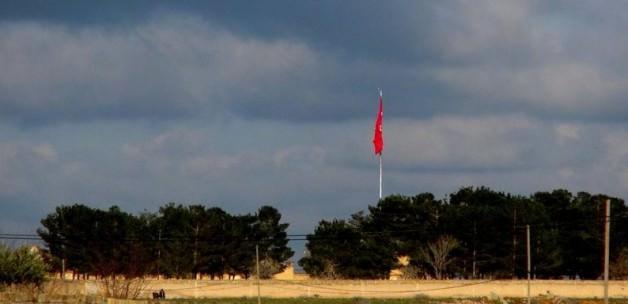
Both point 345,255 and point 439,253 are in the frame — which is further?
point 345,255

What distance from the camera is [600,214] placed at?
9694 cm

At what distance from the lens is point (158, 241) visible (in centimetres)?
9819

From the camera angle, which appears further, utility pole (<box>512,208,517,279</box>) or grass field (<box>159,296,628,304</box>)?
utility pole (<box>512,208,517,279</box>)

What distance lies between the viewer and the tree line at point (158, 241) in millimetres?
94625

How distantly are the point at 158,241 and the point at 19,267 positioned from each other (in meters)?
45.4

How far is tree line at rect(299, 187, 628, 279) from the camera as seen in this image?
94438 millimetres

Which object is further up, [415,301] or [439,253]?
[439,253]

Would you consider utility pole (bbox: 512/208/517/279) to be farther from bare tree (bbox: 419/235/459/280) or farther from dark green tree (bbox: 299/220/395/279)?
dark green tree (bbox: 299/220/395/279)

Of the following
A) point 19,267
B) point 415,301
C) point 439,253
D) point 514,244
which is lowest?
point 415,301

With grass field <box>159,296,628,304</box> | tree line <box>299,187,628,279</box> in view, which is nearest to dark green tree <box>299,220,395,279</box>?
tree line <box>299,187,628,279</box>

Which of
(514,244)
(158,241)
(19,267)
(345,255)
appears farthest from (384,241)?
(19,267)

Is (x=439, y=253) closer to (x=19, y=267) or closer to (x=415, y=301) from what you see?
(x=415, y=301)

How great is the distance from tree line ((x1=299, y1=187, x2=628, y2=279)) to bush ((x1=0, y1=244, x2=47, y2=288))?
46.0 meters

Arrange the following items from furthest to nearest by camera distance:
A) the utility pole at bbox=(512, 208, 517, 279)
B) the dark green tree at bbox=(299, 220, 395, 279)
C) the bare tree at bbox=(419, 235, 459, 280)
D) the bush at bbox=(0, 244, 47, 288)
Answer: the dark green tree at bbox=(299, 220, 395, 279) < the bare tree at bbox=(419, 235, 459, 280) < the utility pole at bbox=(512, 208, 517, 279) < the bush at bbox=(0, 244, 47, 288)
